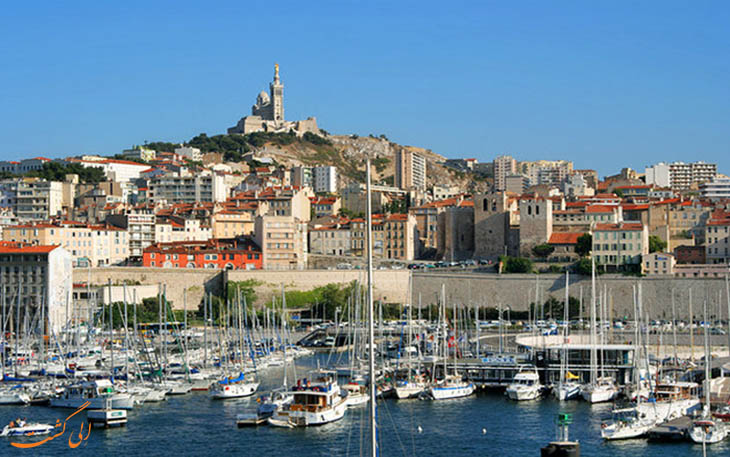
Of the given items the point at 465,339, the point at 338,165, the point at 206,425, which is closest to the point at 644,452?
the point at 206,425

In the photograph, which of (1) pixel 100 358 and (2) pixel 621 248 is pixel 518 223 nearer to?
(2) pixel 621 248

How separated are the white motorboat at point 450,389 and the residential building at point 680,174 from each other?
85.9 metres

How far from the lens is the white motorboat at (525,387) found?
114 ft

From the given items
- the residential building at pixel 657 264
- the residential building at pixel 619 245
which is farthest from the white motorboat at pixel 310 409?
the residential building at pixel 619 245

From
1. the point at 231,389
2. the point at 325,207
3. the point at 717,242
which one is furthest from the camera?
the point at 325,207

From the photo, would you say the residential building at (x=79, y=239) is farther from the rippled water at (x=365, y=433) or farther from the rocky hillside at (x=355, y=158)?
the rocky hillside at (x=355, y=158)

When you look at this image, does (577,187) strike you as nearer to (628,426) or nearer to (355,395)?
(355,395)

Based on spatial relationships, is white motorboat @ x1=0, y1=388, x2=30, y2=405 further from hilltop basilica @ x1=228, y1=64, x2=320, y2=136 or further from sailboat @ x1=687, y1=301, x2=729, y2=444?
hilltop basilica @ x1=228, y1=64, x2=320, y2=136

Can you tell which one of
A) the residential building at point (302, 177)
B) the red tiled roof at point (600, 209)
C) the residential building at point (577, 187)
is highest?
the residential building at point (302, 177)

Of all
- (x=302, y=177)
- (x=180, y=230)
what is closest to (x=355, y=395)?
(x=180, y=230)

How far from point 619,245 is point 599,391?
87.0 feet

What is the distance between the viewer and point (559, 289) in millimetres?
58500

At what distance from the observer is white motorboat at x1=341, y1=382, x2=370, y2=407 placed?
108 feet

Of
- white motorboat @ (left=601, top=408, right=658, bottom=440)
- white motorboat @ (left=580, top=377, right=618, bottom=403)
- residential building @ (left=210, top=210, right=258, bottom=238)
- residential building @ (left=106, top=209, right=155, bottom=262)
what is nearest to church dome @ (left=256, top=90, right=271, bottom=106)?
residential building @ (left=210, top=210, right=258, bottom=238)
